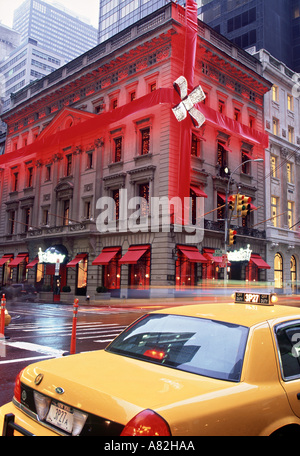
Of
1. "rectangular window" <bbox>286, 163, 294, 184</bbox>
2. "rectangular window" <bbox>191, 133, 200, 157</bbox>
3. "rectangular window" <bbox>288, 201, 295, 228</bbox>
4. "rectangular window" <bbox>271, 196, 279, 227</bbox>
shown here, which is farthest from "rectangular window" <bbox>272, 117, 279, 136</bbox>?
"rectangular window" <bbox>191, 133, 200, 157</bbox>

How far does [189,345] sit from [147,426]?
4.12 ft

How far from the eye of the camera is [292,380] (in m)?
3.37

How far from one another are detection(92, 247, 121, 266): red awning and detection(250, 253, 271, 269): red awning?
12.4 m

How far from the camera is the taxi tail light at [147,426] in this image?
2389mm

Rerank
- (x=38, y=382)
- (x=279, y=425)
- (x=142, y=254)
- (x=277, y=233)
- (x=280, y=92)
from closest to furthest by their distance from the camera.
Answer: (x=279, y=425)
(x=38, y=382)
(x=142, y=254)
(x=277, y=233)
(x=280, y=92)

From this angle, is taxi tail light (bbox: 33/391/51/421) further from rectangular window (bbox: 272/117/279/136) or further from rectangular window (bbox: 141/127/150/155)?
rectangular window (bbox: 272/117/279/136)

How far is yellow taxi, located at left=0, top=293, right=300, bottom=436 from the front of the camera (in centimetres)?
257

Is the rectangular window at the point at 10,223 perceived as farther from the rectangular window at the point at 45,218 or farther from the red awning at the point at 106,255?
the red awning at the point at 106,255

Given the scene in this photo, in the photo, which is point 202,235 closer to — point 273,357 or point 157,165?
point 157,165

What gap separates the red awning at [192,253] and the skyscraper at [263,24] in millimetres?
36526

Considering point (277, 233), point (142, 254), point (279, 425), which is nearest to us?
point (279, 425)

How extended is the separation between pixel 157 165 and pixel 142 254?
6.91 metres

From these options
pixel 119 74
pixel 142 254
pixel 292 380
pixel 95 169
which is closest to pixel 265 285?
pixel 142 254

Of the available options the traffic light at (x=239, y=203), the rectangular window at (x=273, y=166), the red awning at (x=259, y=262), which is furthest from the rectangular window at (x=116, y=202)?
the rectangular window at (x=273, y=166)
